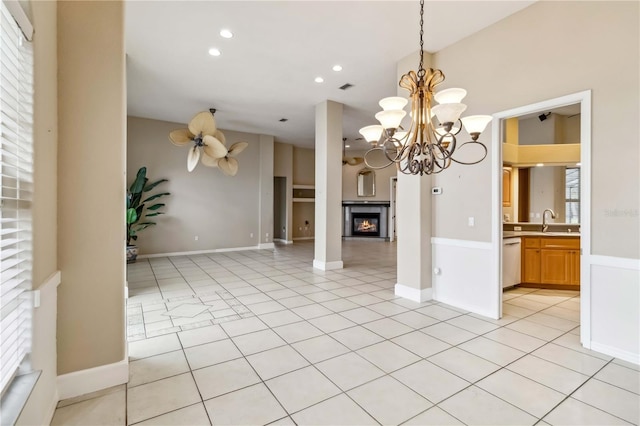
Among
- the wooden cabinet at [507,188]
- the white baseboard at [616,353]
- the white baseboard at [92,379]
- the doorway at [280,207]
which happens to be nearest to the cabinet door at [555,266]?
the wooden cabinet at [507,188]

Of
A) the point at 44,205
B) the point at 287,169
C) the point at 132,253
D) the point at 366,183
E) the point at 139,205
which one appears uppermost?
the point at 287,169

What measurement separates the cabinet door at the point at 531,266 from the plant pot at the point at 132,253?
25.2 feet

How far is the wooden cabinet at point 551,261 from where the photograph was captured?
455 cm

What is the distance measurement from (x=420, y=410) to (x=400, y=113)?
A: 2125mm

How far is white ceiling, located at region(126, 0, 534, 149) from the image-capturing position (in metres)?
3.22

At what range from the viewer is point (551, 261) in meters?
4.68

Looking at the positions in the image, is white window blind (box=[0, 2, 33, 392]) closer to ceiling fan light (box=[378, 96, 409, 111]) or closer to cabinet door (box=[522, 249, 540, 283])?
ceiling fan light (box=[378, 96, 409, 111])

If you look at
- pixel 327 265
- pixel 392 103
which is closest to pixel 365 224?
pixel 327 265

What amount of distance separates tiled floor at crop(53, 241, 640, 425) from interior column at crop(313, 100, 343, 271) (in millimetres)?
1773

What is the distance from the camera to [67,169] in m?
2.03

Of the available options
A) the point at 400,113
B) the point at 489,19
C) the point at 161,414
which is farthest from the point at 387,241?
the point at 161,414

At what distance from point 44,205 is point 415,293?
3954 millimetres

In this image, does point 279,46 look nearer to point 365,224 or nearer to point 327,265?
point 327,265

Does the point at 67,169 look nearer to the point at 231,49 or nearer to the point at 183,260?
the point at 231,49
